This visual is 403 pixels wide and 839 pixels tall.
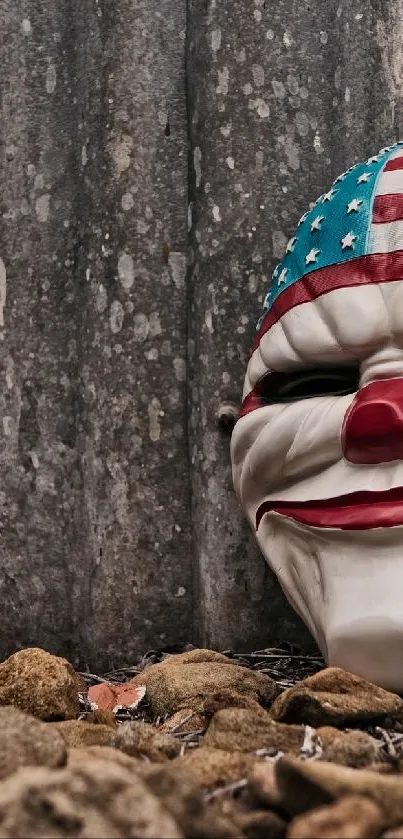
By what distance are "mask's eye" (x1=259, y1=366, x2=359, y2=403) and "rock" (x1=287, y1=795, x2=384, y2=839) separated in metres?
0.79

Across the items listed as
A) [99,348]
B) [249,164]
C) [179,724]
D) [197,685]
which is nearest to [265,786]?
[179,724]

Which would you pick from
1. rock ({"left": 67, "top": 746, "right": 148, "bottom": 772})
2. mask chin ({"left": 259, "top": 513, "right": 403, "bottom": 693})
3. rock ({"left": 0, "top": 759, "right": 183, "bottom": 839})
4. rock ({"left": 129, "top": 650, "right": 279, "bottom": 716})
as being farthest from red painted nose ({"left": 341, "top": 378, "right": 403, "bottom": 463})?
rock ({"left": 0, "top": 759, "right": 183, "bottom": 839})

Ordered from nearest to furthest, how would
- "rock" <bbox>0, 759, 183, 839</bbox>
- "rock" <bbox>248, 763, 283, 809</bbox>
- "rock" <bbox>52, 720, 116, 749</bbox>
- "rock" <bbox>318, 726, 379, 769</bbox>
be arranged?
"rock" <bbox>0, 759, 183, 839</bbox> → "rock" <bbox>248, 763, 283, 809</bbox> → "rock" <bbox>318, 726, 379, 769</bbox> → "rock" <bbox>52, 720, 116, 749</bbox>

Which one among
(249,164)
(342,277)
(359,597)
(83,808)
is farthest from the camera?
(249,164)

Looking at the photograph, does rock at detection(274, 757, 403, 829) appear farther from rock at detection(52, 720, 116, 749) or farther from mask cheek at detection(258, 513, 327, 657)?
mask cheek at detection(258, 513, 327, 657)

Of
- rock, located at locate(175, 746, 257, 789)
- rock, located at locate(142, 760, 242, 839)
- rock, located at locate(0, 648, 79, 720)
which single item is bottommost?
rock, located at locate(0, 648, 79, 720)

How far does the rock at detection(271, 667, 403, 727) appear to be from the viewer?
115 centimetres

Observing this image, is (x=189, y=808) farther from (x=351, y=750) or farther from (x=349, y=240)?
(x=349, y=240)

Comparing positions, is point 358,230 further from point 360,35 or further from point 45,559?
point 45,559

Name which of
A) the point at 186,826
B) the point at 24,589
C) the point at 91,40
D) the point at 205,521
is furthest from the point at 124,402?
the point at 186,826

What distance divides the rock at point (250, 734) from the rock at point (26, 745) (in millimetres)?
190

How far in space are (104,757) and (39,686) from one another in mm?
376

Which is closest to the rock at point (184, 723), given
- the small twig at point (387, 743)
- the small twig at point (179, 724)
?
the small twig at point (179, 724)

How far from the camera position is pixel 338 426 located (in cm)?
139
